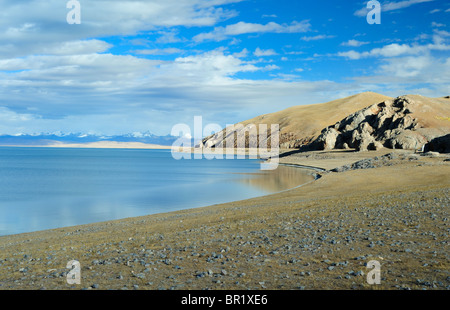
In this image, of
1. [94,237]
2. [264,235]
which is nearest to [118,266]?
[264,235]

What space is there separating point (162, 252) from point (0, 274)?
16.3 ft

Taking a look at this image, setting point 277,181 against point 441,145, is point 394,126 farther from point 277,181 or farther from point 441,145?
point 277,181

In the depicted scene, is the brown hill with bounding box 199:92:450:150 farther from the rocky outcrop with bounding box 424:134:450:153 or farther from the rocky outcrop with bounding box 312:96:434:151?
the rocky outcrop with bounding box 424:134:450:153

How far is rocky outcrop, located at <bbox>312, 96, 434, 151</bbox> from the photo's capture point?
91600 millimetres

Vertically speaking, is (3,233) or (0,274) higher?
(0,274)

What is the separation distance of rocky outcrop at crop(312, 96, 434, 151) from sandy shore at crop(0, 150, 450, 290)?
74.2m

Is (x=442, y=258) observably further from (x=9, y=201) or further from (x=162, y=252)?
(x=9, y=201)

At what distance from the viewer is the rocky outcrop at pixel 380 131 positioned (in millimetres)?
91600

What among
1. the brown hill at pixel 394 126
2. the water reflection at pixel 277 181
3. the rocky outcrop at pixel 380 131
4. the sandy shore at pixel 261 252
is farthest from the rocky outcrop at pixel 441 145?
the sandy shore at pixel 261 252

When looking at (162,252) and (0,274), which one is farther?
(162,252)

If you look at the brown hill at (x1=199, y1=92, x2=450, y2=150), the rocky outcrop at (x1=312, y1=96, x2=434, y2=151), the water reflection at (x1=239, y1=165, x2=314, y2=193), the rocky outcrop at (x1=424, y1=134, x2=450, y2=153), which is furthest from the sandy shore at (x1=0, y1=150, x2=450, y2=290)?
the brown hill at (x1=199, y1=92, x2=450, y2=150)

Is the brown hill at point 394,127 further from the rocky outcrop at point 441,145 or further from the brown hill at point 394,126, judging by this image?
the rocky outcrop at point 441,145

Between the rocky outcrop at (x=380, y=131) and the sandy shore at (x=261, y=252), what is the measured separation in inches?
2923

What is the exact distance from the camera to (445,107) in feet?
384
